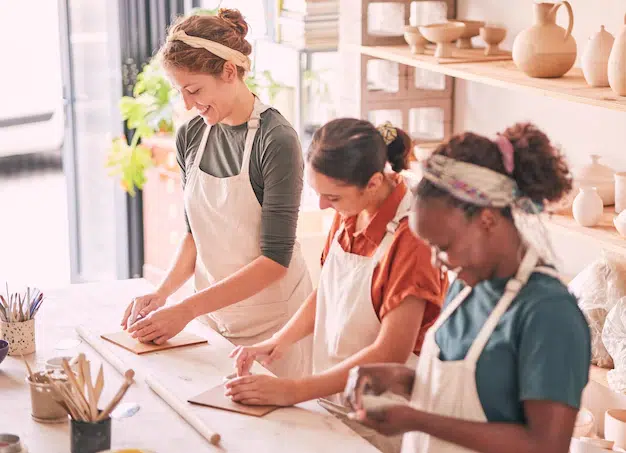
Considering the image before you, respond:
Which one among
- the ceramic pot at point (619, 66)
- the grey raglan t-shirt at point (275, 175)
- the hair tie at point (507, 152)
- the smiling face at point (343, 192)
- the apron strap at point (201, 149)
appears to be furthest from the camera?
the ceramic pot at point (619, 66)

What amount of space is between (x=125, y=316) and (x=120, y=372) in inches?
12.3

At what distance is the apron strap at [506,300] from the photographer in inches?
62.9

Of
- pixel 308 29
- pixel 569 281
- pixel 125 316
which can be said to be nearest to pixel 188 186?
pixel 125 316

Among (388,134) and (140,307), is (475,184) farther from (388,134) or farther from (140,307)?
(140,307)

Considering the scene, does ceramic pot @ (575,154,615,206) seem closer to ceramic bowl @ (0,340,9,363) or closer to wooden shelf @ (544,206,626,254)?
wooden shelf @ (544,206,626,254)

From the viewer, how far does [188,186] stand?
2.65 meters

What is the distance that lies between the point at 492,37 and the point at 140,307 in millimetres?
1806

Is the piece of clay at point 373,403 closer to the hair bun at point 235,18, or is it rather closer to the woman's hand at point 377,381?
the woman's hand at point 377,381

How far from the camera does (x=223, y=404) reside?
1.95 m

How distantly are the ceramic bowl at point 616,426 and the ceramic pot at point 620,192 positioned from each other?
2.08 feet

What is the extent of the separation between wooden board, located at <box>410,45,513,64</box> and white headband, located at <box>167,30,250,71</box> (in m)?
1.19

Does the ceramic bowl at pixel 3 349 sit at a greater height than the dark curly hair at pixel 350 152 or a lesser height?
lesser

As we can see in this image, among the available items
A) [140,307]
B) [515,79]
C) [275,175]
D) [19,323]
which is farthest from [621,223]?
→ [19,323]

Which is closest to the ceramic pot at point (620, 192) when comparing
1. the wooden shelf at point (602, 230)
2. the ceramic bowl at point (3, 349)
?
the wooden shelf at point (602, 230)
